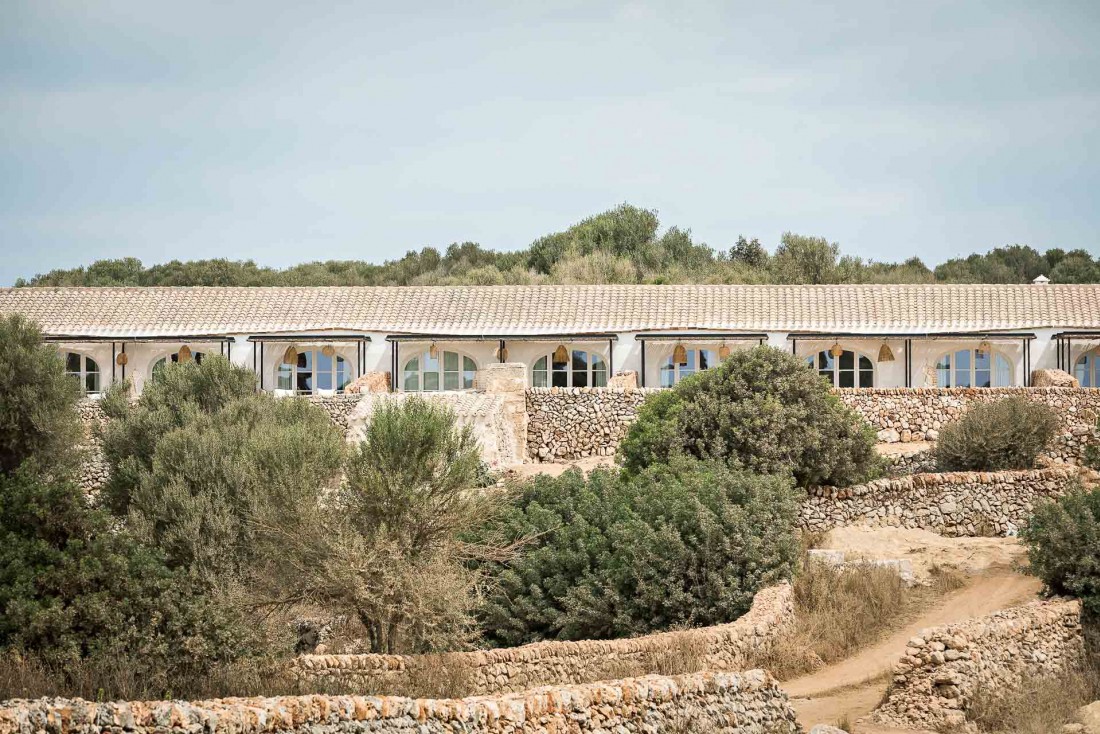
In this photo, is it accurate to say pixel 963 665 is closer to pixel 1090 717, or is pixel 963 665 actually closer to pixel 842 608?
pixel 1090 717

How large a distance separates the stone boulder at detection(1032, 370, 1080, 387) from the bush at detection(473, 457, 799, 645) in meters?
13.2

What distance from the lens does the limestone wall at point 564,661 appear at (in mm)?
15227

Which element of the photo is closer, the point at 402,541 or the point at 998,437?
the point at 402,541

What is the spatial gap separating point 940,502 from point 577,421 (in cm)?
969

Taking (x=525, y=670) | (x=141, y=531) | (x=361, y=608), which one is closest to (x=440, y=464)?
(x=361, y=608)

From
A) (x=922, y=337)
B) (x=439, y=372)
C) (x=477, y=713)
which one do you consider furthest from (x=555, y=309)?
(x=477, y=713)

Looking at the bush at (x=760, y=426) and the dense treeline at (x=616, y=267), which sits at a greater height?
the dense treeline at (x=616, y=267)

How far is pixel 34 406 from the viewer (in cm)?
2534

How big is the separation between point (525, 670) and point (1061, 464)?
14033 millimetres

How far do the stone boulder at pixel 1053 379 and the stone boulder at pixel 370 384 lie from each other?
1450 cm

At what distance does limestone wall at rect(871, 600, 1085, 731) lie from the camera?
1531cm

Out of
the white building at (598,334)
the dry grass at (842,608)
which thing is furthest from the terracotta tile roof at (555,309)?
the dry grass at (842,608)

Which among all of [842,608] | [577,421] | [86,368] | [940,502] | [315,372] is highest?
[86,368]

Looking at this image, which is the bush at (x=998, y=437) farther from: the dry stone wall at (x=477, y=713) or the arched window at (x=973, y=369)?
the dry stone wall at (x=477, y=713)
